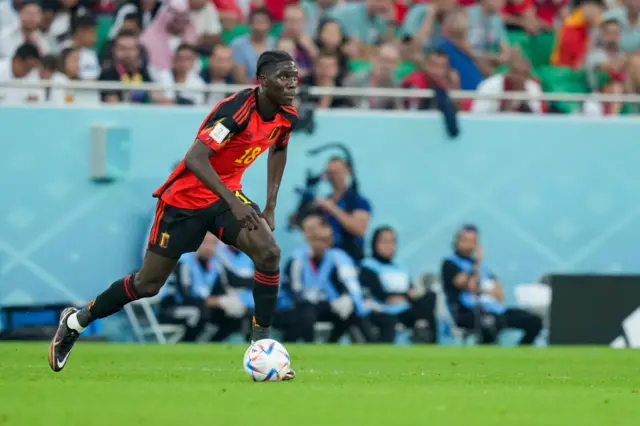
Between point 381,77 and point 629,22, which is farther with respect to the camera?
point 629,22

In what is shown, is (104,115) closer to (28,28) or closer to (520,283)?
(28,28)

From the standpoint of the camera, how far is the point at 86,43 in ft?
56.0

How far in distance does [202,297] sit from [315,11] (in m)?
4.55

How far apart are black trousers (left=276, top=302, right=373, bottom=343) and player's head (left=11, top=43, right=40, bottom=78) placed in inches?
166

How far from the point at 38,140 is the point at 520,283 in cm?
651

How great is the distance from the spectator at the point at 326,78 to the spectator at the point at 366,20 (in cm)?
95

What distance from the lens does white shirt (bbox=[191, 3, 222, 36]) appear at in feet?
59.0

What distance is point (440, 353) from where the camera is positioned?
14516 mm

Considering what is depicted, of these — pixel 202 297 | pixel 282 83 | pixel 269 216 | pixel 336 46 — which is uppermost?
pixel 336 46

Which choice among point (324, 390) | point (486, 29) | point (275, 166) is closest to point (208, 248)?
point (486, 29)

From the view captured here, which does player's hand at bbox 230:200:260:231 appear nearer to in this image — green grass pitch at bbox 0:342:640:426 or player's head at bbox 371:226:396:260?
green grass pitch at bbox 0:342:640:426

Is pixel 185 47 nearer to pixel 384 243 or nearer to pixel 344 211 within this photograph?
pixel 344 211

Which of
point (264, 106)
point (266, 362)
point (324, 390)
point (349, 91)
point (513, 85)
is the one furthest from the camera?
point (513, 85)

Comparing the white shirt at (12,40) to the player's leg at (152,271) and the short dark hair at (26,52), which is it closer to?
the short dark hair at (26,52)
